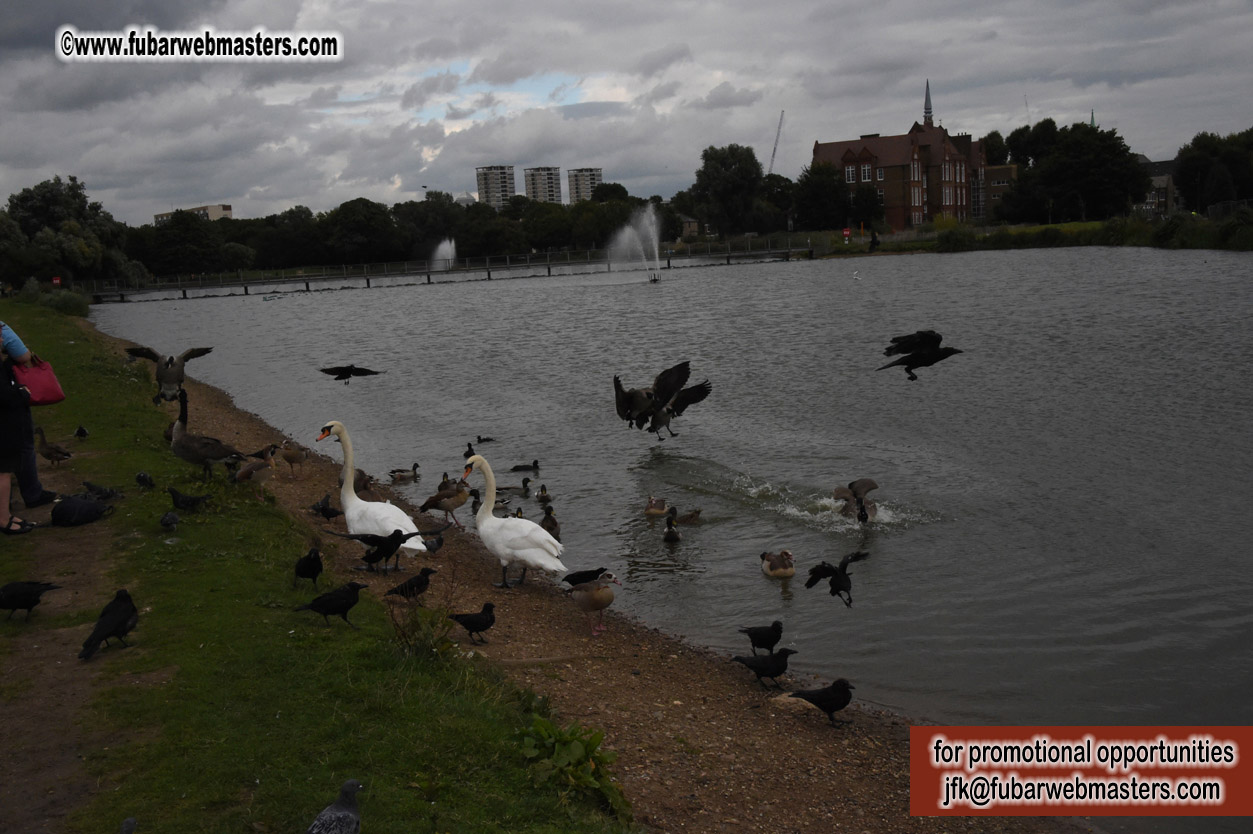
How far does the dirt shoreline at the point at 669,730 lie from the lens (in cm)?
667

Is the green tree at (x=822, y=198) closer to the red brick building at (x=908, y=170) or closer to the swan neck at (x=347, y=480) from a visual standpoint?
the red brick building at (x=908, y=170)

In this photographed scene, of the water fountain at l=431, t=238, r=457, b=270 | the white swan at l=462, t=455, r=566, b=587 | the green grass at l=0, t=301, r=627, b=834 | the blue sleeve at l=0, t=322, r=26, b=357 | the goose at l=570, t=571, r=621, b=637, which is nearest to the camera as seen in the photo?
the green grass at l=0, t=301, r=627, b=834

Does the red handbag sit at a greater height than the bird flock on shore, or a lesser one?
greater

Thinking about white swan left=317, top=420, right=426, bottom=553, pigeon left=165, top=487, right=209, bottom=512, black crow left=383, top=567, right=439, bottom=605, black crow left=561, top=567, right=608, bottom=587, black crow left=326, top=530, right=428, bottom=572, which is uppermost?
pigeon left=165, top=487, right=209, bottom=512

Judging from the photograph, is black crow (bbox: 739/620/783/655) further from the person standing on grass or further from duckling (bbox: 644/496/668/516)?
the person standing on grass

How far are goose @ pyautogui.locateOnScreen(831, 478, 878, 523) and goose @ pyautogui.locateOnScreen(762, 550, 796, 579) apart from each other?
9.13 feet

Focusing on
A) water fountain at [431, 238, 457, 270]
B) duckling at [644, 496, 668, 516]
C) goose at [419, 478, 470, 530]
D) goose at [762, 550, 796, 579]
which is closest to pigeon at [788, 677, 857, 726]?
goose at [762, 550, 796, 579]

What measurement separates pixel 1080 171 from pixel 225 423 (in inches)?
3880

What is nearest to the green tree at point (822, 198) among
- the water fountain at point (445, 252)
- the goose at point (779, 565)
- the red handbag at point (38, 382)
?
the water fountain at point (445, 252)

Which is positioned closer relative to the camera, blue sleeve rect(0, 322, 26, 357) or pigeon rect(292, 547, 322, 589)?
pigeon rect(292, 547, 322, 589)

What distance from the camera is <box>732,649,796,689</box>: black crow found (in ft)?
31.4

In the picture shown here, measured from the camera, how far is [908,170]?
4734 inches

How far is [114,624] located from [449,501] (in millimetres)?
9139

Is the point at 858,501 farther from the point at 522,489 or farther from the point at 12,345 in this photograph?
the point at 12,345
